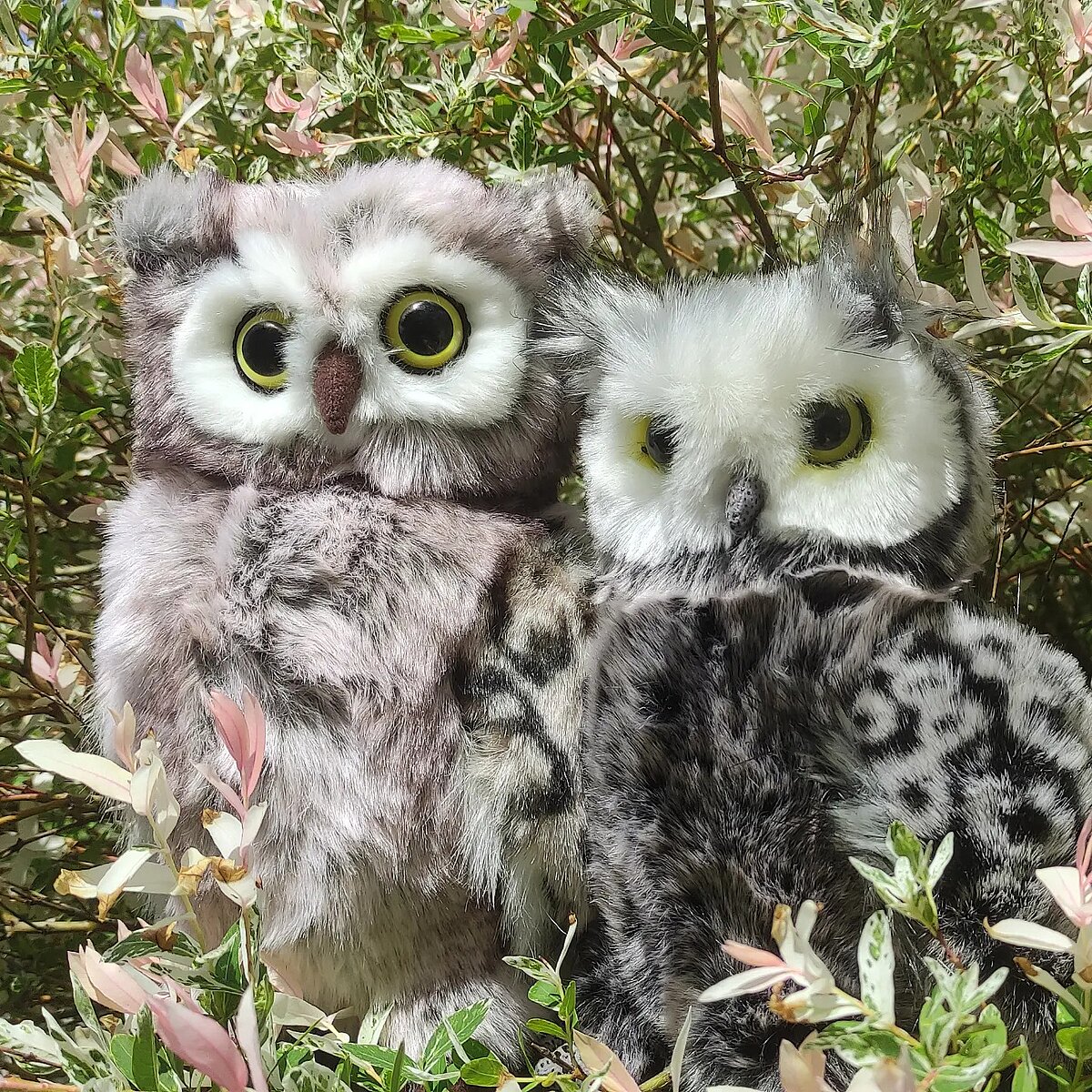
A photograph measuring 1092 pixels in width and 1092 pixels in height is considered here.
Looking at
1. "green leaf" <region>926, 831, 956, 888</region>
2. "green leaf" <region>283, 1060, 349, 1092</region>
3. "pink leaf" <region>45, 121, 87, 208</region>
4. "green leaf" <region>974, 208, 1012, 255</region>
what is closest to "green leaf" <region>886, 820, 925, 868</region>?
"green leaf" <region>926, 831, 956, 888</region>

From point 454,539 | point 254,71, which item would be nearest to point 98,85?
point 254,71

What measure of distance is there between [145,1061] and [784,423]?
1.20ft

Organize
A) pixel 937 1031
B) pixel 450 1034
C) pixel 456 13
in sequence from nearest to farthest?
1. pixel 937 1031
2. pixel 450 1034
3. pixel 456 13

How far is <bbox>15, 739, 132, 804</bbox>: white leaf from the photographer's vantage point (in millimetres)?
365

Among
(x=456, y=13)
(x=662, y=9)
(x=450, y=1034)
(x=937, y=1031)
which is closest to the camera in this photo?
(x=937, y=1031)

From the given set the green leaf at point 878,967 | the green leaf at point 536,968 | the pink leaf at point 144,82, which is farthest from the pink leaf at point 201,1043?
the pink leaf at point 144,82

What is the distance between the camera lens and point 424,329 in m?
0.46

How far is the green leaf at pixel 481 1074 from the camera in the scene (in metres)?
0.36

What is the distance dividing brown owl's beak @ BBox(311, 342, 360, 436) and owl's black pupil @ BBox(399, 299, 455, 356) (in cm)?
3

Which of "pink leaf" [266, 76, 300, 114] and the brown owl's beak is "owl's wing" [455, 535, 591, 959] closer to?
the brown owl's beak

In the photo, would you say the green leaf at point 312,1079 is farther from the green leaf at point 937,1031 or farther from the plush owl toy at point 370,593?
the green leaf at point 937,1031

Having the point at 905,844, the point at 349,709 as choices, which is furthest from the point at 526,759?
the point at 905,844

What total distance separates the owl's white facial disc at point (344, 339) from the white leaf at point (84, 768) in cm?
18

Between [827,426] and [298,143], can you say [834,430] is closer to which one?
[827,426]
